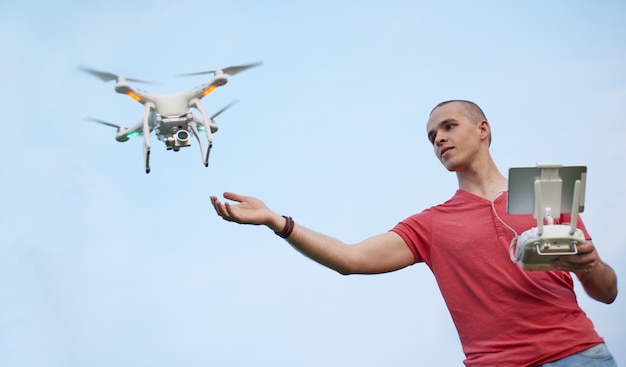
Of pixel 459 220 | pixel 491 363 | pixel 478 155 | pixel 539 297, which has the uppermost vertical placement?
pixel 478 155

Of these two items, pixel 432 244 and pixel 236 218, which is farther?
pixel 432 244

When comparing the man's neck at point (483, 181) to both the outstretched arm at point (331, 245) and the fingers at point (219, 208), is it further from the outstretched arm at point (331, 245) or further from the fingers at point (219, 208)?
the fingers at point (219, 208)

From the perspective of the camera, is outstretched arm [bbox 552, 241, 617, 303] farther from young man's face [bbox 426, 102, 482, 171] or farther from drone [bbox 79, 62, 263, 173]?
drone [bbox 79, 62, 263, 173]

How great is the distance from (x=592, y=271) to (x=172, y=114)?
474cm

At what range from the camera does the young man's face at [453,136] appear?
18.8 ft

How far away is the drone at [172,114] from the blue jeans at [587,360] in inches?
151

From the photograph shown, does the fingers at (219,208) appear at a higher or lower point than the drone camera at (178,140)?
lower

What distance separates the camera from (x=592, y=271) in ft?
15.5

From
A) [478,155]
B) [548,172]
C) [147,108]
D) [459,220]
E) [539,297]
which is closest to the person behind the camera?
[548,172]

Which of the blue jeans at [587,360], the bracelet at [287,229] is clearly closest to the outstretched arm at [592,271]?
the blue jeans at [587,360]

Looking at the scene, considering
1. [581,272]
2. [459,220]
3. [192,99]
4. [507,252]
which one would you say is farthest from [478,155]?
[192,99]

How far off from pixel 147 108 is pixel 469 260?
428cm

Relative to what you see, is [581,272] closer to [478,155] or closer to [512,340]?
[512,340]

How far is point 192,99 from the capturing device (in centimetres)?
848
